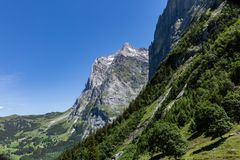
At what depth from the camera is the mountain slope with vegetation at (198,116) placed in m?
60.4

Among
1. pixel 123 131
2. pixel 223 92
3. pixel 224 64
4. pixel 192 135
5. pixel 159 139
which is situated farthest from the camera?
pixel 123 131

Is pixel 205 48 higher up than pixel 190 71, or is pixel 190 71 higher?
pixel 205 48

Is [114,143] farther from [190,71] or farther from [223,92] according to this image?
[223,92]

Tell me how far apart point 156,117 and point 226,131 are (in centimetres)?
7955

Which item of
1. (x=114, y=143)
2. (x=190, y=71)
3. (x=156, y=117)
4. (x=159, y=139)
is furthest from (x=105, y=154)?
(x=159, y=139)

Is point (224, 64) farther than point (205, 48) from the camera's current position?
No

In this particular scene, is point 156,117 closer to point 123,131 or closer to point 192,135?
point 123,131

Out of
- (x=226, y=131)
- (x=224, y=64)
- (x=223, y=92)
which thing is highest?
(x=224, y=64)

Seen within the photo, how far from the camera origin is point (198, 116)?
222 feet

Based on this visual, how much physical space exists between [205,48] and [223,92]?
7339 centimetres

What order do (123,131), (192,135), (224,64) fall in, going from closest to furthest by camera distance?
1. (192,135)
2. (224,64)
3. (123,131)

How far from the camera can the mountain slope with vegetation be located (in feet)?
198

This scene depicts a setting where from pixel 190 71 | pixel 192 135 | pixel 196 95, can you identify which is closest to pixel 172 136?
pixel 192 135

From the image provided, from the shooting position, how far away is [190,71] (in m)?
155
